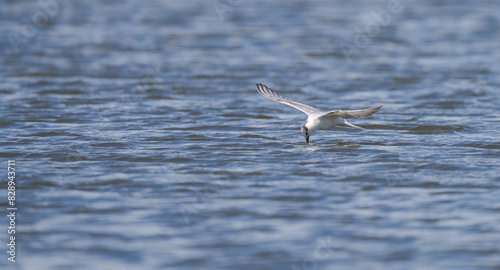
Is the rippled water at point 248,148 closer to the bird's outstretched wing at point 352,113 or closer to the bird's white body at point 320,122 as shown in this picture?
the bird's white body at point 320,122

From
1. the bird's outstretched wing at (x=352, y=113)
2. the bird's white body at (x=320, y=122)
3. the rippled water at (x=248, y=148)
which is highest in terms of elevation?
the bird's outstretched wing at (x=352, y=113)

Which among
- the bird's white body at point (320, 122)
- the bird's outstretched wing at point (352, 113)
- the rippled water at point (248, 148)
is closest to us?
the rippled water at point (248, 148)

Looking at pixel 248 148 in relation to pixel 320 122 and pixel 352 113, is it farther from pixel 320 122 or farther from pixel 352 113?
pixel 352 113

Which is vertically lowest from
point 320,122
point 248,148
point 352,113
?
point 248,148

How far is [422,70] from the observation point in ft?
65.7

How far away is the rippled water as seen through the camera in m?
8.56

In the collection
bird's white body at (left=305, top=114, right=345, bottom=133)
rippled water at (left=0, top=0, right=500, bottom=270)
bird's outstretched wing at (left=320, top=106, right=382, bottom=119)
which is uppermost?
bird's outstretched wing at (left=320, top=106, right=382, bottom=119)

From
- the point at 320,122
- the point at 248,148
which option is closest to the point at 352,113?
the point at 320,122

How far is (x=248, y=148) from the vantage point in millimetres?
12859

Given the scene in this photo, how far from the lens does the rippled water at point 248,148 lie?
8562 mm

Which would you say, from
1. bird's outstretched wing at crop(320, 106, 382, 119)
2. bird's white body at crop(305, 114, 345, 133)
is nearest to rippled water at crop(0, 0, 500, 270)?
bird's white body at crop(305, 114, 345, 133)

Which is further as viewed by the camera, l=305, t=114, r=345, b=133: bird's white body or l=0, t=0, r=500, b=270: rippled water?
l=305, t=114, r=345, b=133: bird's white body

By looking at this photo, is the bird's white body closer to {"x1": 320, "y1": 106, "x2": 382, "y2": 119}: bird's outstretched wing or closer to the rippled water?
{"x1": 320, "y1": 106, "x2": 382, "y2": 119}: bird's outstretched wing

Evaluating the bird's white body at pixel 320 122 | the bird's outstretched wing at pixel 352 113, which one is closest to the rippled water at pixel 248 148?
the bird's white body at pixel 320 122
